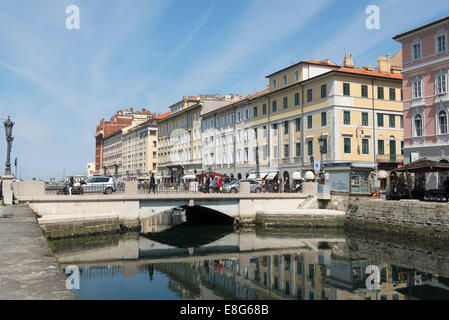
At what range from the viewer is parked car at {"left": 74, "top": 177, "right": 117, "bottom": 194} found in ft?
124

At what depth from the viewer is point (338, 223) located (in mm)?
36219

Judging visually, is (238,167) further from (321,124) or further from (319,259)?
(319,259)

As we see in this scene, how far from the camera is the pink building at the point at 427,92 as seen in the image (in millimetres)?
36562

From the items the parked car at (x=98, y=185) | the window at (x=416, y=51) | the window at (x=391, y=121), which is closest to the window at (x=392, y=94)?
the window at (x=391, y=121)

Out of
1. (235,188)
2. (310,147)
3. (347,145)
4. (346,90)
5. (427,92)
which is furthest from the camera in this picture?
(310,147)

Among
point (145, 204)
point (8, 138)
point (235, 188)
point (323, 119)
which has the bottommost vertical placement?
point (145, 204)

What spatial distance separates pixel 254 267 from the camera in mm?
23250

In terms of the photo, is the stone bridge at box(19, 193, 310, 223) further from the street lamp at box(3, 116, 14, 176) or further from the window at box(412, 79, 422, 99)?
the window at box(412, 79, 422, 99)

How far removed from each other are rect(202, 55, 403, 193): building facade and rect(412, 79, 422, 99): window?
7.77 metres

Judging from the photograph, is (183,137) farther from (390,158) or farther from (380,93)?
(390,158)

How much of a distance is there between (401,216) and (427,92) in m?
13.5

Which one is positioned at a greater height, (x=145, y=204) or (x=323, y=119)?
(x=323, y=119)

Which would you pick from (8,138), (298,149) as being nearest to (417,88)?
(298,149)
